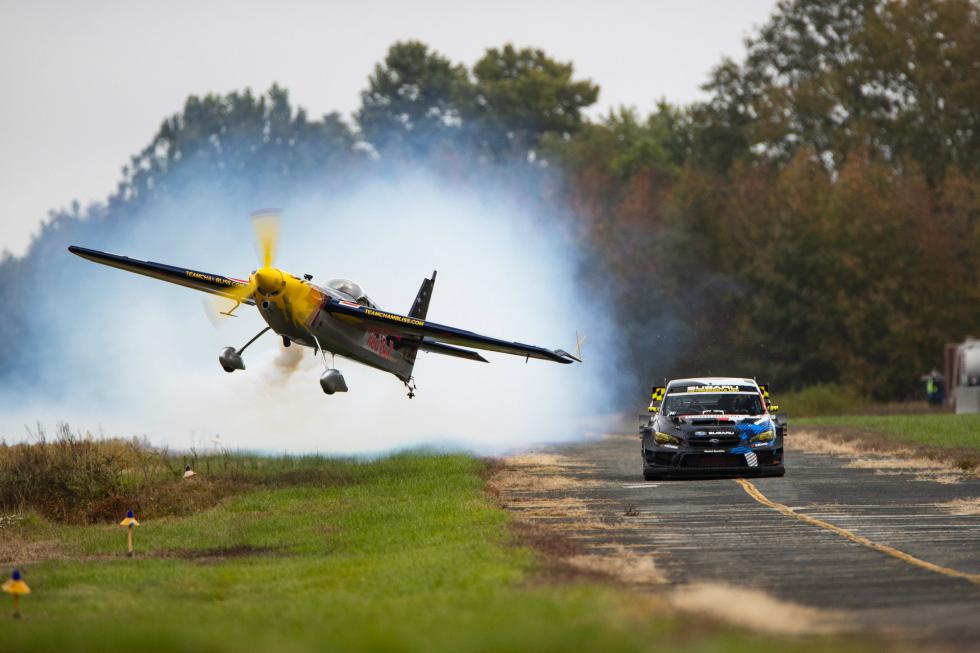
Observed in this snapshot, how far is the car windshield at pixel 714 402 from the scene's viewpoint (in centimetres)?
2675

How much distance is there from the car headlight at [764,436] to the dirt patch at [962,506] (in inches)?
139

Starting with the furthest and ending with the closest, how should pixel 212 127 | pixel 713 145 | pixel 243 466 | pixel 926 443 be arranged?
pixel 212 127
pixel 713 145
pixel 926 443
pixel 243 466

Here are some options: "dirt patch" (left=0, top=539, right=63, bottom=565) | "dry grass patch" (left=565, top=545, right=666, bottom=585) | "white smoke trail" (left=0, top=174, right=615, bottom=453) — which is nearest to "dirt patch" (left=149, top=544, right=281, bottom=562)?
"dirt patch" (left=0, top=539, right=63, bottom=565)

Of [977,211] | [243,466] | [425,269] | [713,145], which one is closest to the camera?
[243,466]

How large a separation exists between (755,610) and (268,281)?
19.2 meters

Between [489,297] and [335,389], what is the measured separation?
29001 mm

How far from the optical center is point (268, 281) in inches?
1216

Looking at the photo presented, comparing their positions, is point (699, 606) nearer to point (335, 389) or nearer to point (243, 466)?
point (335, 389)

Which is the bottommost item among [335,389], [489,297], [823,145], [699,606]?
[699,606]

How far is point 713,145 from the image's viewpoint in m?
100

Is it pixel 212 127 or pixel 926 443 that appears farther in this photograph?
pixel 212 127

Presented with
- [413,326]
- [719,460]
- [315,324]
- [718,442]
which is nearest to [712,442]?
[718,442]

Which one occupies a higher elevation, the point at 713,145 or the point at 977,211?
the point at 713,145

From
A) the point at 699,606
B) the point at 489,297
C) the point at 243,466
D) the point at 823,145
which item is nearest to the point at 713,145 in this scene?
the point at 823,145
